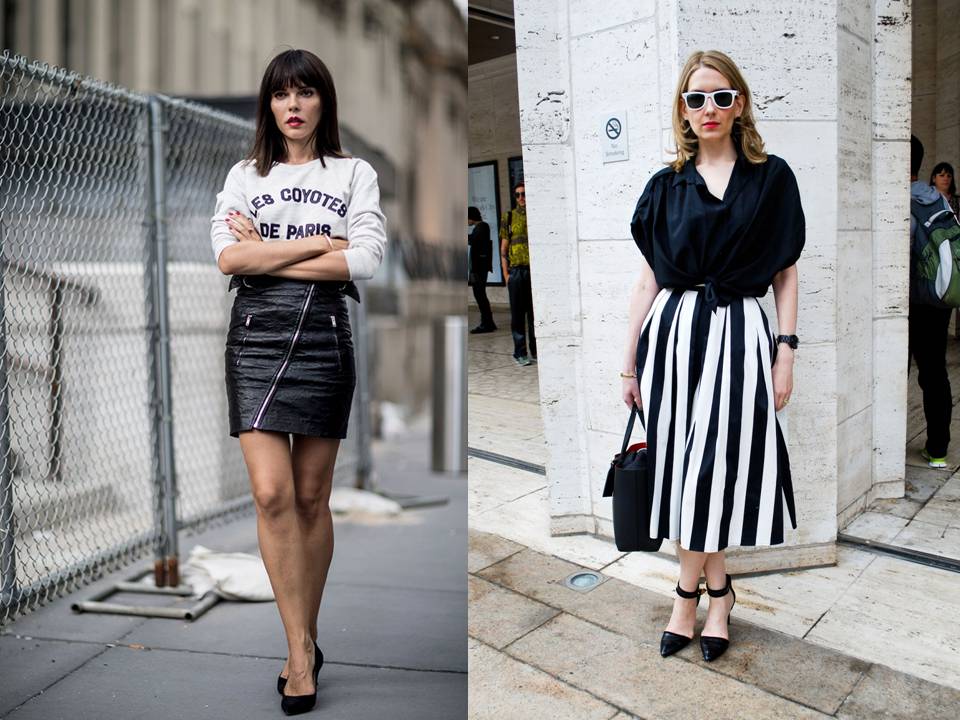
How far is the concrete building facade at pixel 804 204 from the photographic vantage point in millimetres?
3441

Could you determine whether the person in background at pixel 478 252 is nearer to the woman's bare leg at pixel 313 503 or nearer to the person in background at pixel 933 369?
the woman's bare leg at pixel 313 503

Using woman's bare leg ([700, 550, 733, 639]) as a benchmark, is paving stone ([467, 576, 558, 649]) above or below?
below

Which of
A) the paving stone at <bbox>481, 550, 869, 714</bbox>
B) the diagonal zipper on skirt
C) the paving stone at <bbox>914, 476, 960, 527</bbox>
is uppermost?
the diagonal zipper on skirt

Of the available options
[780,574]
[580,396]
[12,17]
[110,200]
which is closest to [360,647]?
[580,396]

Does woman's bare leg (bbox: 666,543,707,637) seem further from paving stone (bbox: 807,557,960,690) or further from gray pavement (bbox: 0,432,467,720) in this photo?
gray pavement (bbox: 0,432,467,720)

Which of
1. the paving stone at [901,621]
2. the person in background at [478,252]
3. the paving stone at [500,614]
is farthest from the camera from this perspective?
the person in background at [478,252]

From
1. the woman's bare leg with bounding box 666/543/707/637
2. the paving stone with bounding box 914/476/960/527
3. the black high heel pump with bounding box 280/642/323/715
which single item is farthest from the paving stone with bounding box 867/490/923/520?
the black high heel pump with bounding box 280/642/323/715

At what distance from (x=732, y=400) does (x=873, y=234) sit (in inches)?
75.9

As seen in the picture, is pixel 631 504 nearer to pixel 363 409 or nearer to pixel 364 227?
pixel 364 227

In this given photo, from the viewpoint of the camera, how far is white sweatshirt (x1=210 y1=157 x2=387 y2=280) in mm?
2744

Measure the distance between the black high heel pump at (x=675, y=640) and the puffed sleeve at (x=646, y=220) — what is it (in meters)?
1.13

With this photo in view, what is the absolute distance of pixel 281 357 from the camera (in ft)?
8.88

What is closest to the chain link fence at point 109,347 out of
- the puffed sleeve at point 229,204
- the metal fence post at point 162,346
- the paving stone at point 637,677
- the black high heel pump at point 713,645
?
the metal fence post at point 162,346

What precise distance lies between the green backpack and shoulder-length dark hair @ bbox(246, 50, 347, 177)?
11.7 feet
